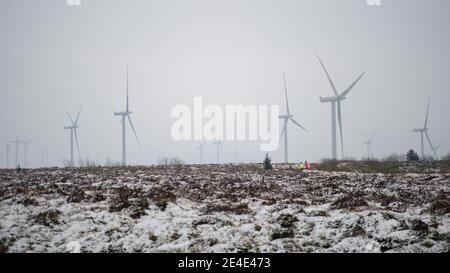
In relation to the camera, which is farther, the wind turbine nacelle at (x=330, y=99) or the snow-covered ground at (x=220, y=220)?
the wind turbine nacelle at (x=330, y=99)

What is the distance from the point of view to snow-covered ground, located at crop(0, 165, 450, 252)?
401 inches

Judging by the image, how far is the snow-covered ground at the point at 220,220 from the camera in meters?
10.2

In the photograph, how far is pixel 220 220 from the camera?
40.8 ft

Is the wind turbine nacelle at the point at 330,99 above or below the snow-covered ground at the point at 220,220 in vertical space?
above

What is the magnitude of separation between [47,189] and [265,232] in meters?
12.8

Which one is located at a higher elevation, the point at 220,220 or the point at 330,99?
the point at 330,99

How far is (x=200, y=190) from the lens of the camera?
18.1 metres

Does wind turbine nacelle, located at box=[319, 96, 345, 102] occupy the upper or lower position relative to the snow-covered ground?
upper

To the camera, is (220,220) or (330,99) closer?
(220,220)

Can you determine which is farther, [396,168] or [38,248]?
[396,168]

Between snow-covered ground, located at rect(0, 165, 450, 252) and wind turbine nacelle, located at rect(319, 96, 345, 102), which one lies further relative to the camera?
wind turbine nacelle, located at rect(319, 96, 345, 102)
